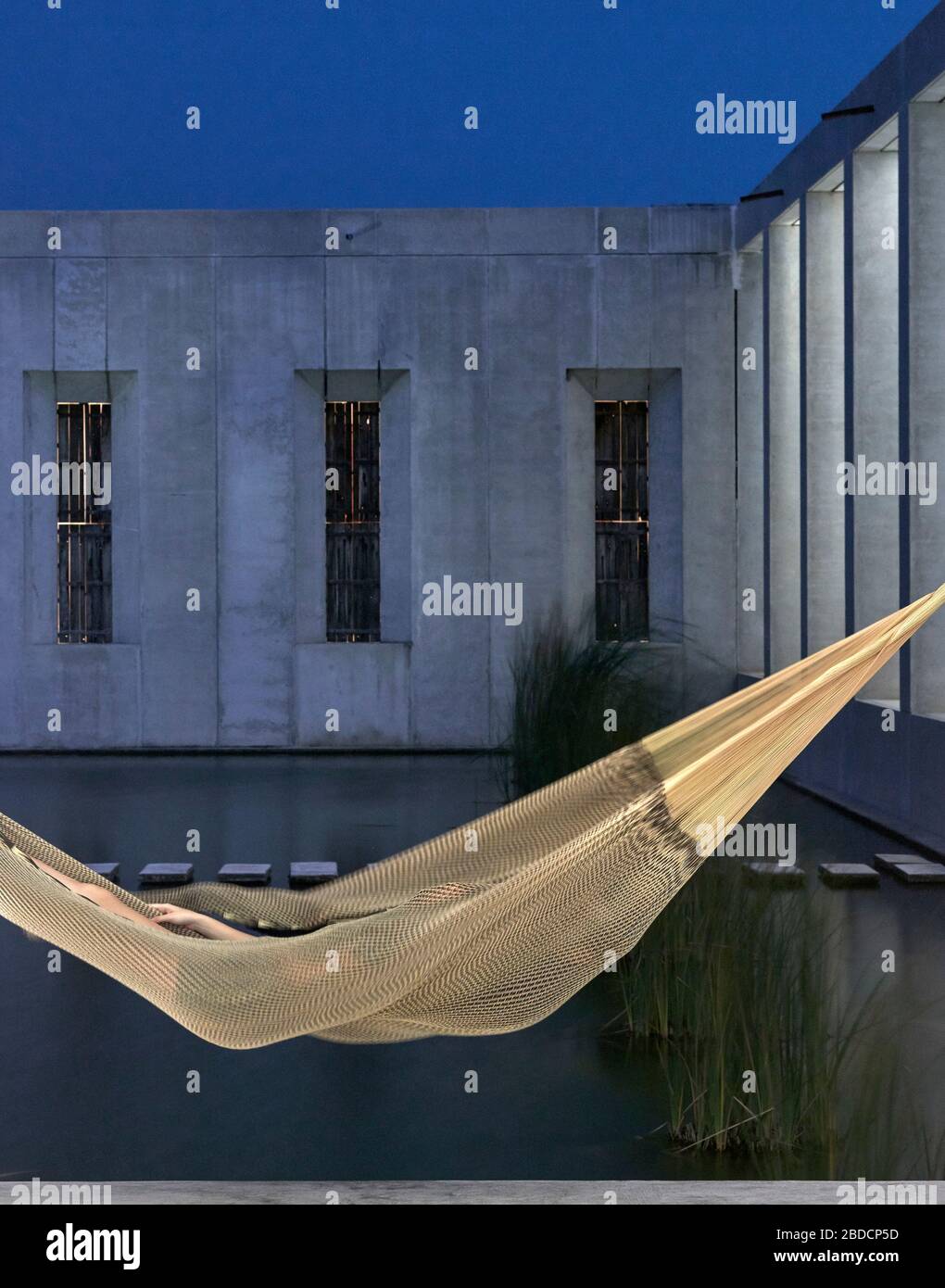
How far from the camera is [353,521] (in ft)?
32.8

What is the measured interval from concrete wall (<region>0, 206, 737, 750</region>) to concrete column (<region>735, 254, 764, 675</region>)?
4.0 inches

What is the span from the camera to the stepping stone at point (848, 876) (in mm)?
5074

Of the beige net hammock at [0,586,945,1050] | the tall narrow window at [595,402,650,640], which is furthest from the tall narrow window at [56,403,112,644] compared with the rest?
the beige net hammock at [0,586,945,1050]

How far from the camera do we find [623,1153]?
2.73 meters

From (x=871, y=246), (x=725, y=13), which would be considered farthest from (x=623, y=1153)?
(x=725, y=13)

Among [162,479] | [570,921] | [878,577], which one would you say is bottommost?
[570,921]

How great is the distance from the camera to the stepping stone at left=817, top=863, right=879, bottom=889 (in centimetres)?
507

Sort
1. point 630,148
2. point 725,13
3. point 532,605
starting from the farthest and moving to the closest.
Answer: point 630,148
point 725,13
point 532,605

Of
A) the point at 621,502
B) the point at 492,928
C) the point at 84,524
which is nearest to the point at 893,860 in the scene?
the point at 492,928

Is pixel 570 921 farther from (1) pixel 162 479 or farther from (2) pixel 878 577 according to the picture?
(1) pixel 162 479

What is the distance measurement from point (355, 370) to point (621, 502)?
1.94m

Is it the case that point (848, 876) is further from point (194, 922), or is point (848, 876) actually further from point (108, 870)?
point (194, 922)

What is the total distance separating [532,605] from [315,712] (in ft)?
5.14

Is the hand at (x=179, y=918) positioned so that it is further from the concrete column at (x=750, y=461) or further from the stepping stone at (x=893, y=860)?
the concrete column at (x=750, y=461)
